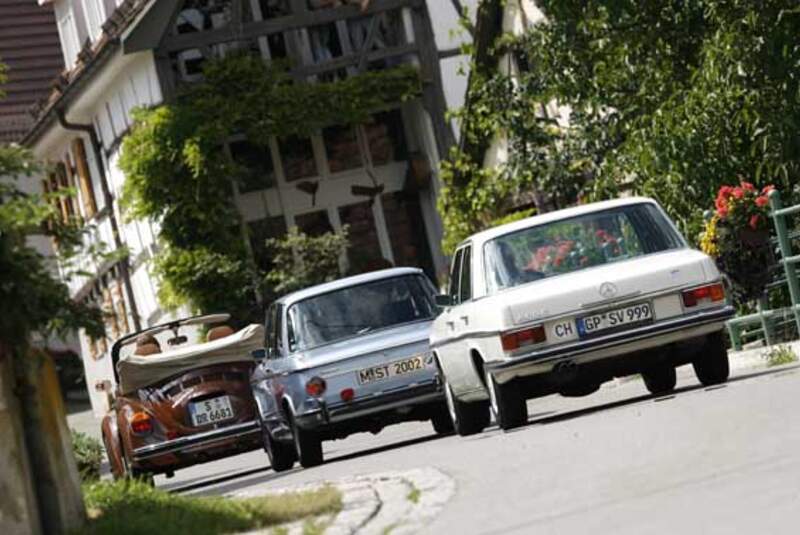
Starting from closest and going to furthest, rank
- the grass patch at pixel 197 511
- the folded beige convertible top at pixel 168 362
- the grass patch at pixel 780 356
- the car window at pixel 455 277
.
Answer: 1. the grass patch at pixel 197 511
2. the car window at pixel 455 277
3. the grass patch at pixel 780 356
4. the folded beige convertible top at pixel 168 362

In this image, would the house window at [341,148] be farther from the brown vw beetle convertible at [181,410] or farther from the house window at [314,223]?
the brown vw beetle convertible at [181,410]

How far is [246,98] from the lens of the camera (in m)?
38.8

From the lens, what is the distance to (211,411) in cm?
2086

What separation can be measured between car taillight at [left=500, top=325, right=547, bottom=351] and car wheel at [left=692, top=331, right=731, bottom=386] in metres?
1.46

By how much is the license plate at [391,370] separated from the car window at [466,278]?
1.21m

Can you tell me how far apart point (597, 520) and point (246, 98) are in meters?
29.6

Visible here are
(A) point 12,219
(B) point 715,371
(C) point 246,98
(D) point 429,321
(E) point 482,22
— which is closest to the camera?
(A) point 12,219

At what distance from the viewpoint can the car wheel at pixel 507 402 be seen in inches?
648

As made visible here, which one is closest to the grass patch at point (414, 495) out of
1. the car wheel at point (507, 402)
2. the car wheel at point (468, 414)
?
the car wheel at point (507, 402)

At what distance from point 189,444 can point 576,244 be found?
4.95 metres

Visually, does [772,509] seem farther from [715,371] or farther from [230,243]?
[230,243]

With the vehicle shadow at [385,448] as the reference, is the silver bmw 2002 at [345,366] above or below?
above

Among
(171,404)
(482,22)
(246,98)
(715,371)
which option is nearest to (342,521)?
(715,371)

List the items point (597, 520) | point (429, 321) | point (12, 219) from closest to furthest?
point (597, 520)
point (12, 219)
point (429, 321)
